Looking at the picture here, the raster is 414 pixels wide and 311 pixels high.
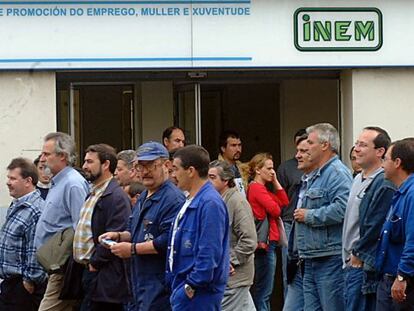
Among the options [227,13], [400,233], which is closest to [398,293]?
[400,233]

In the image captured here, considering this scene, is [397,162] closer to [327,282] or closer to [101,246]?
[327,282]

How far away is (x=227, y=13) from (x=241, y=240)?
3.87 meters

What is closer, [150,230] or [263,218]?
[150,230]

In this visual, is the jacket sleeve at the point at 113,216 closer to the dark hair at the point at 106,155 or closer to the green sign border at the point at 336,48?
the dark hair at the point at 106,155

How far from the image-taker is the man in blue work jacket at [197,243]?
A: 6.96 m

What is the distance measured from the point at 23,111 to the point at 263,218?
10.9ft

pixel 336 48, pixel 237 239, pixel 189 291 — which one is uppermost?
pixel 336 48

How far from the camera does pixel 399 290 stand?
7.62 m

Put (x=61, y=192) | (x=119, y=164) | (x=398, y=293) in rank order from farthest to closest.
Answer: (x=119, y=164) < (x=61, y=192) < (x=398, y=293)

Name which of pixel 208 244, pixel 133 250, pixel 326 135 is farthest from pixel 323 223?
pixel 208 244

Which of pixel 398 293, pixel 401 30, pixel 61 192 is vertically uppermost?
pixel 401 30

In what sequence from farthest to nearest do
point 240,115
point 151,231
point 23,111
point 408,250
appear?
1. point 240,115
2. point 23,111
3. point 151,231
4. point 408,250

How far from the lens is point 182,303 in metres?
7.03

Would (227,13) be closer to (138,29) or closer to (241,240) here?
(138,29)
